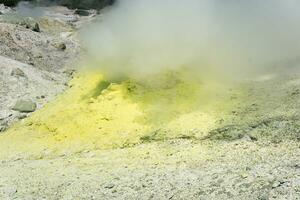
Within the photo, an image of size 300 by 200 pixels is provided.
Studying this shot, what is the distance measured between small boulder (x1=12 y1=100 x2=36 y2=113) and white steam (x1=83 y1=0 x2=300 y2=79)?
1.80 m

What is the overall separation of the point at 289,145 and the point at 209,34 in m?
5.46

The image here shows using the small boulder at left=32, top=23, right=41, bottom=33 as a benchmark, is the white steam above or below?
above

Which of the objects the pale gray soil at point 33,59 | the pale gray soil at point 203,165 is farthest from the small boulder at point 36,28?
the pale gray soil at point 203,165

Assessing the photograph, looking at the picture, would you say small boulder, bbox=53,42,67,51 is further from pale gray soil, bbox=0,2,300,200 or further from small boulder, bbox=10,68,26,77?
pale gray soil, bbox=0,2,300,200

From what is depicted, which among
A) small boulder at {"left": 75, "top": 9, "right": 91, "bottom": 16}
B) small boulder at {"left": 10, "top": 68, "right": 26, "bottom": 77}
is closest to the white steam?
small boulder at {"left": 10, "top": 68, "right": 26, "bottom": 77}

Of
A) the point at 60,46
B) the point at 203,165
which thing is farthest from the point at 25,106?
the point at 203,165

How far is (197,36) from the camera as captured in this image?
42.2 ft

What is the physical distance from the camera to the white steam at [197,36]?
1142 cm

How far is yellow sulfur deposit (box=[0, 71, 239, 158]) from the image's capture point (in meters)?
8.94

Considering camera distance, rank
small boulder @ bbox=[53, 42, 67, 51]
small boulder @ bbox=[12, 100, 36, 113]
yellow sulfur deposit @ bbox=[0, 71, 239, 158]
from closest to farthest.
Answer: yellow sulfur deposit @ bbox=[0, 71, 239, 158] < small boulder @ bbox=[12, 100, 36, 113] < small boulder @ bbox=[53, 42, 67, 51]

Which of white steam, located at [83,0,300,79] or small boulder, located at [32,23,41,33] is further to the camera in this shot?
small boulder, located at [32,23,41,33]

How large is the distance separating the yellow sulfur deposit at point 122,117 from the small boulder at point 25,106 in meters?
0.23

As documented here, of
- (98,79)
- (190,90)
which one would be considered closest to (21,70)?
(98,79)

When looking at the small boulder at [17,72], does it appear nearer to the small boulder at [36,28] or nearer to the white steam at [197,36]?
the white steam at [197,36]
